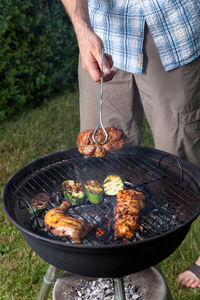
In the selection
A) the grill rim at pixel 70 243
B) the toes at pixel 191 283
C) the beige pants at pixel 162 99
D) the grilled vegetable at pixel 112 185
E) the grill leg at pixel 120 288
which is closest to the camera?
the grill rim at pixel 70 243

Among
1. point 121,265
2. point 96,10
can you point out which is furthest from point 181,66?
point 121,265

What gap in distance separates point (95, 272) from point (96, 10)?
171cm

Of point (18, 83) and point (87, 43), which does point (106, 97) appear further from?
point (18, 83)

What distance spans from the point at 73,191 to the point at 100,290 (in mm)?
674

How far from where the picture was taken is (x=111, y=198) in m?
2.13

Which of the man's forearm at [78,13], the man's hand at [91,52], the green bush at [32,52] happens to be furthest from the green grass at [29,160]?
the man's forearm at [78,13]

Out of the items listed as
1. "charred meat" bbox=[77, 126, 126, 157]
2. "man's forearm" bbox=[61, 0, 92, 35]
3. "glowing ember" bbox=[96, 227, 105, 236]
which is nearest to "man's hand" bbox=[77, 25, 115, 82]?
"man's forearm" bbox=[61, 0, 92, 35]

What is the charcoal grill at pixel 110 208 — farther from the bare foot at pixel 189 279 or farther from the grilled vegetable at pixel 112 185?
the bare foot at pixel 189 279

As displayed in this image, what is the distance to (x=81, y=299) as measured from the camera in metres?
2.18

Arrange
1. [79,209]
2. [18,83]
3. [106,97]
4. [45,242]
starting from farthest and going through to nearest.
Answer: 1. [18,83]
2. [106,97]
3. [79,209]
4. [45,242]

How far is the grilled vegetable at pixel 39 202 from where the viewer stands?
197cm

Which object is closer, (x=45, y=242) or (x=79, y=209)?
(x=45, y=242)

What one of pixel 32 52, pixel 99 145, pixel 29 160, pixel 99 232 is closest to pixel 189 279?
pixel 99 232

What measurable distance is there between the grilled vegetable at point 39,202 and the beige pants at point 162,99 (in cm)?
91
